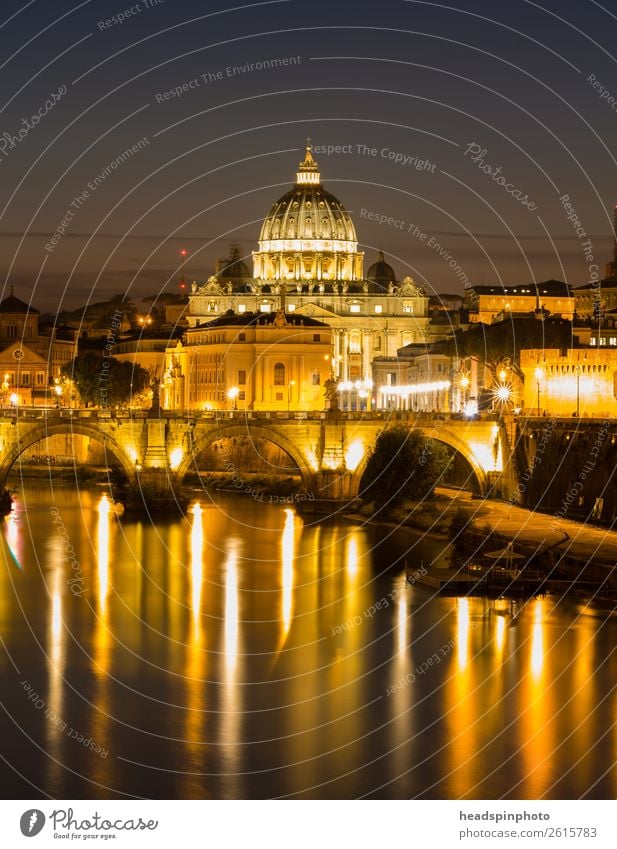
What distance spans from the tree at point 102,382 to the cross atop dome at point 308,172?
41.9 metres

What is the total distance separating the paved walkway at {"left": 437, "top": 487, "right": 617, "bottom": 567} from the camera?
33750 mm

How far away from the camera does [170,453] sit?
50.3 m

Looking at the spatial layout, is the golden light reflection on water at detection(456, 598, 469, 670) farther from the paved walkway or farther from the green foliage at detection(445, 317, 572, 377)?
the green foliage at detection(445, 317, 572, 377)

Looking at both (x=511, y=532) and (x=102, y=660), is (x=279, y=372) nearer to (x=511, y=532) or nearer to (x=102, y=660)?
(x=511, y=532)

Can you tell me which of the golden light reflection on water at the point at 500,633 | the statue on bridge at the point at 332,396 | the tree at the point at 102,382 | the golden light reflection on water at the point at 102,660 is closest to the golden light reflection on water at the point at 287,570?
the golden light reflection on water at the point at 102,660

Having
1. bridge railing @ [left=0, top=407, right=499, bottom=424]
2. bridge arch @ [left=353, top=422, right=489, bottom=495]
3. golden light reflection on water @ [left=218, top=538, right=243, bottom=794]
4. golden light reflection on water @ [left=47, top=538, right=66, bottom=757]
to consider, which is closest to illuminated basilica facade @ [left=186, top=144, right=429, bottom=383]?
bridge railing @ [left=0, top=407, right=499, bottom=424]

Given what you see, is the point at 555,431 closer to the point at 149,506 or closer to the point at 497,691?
the point at 149,506

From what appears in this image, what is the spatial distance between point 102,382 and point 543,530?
4008 cm

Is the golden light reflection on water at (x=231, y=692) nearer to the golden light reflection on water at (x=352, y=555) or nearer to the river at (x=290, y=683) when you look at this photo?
the river at (x=290, y=683)

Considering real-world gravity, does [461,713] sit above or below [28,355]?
below

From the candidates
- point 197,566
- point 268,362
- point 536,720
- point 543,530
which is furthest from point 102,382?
point 536,720

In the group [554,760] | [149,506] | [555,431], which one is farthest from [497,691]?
[149,506]

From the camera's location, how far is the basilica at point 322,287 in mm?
105000

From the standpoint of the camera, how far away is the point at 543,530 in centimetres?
3788
